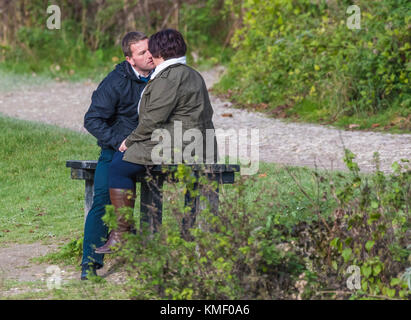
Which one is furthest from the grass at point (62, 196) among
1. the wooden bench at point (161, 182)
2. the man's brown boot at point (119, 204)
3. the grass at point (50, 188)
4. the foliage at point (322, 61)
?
the foliage at point (322, 61)

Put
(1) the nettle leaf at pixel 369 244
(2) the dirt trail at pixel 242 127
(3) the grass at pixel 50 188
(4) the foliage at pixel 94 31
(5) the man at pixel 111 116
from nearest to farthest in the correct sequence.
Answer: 1. (1) the nettle leaf at pixel 369 244
2. (5) the man at pixel 111 116
3. (3) the grass at pixel 50 188
4. (2) the dirt trail at pixel 242 127
5. (4) the foliage at pixel 94 31

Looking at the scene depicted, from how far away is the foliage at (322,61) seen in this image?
11.2 meters

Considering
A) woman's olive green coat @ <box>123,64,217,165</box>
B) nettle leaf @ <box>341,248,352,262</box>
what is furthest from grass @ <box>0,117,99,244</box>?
nettle leaf @ <box>341,248,352,262</box>

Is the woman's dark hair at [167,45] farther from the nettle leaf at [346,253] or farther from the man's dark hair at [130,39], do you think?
the nettle leaf at [346,253]

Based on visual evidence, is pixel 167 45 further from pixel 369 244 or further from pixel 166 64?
pixel 369 244

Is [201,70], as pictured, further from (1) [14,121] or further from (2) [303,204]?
(2) [303,204]

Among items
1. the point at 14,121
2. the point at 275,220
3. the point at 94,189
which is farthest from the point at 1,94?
the point at 275,220

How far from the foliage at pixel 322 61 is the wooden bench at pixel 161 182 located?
643 cm

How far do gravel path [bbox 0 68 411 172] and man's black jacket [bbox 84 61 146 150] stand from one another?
5.00 ft

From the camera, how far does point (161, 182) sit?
512 cm

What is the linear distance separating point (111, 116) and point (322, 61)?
7.53 meters

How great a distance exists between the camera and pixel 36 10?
18.9m

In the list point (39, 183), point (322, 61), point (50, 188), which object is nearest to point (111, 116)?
point (50, 188)

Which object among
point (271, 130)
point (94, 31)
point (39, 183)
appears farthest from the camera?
point (94, 31)
